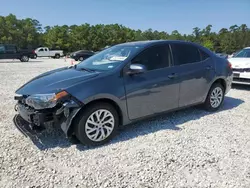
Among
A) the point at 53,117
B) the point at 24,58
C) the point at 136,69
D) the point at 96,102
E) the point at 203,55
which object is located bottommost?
the point at 53,117

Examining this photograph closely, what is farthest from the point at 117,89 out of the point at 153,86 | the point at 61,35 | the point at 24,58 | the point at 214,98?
the point at 61,35

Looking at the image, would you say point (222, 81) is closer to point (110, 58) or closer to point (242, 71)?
point (242, 71)

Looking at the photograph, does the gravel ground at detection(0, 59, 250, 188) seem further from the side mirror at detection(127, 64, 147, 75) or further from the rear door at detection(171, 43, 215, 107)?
the side mirror at detection(127, 64, 147, 75)

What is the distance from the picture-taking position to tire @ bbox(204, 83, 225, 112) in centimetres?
492

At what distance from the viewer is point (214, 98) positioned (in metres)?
5.00

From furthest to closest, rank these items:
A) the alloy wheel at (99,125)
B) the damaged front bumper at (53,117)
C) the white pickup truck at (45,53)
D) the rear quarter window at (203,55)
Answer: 1. the white pickup truck at (45,53)
2. the rear quarter window at (203,55)
3. the alloy wheel at (99,125)
4. the damaged front bumper at (53,117)

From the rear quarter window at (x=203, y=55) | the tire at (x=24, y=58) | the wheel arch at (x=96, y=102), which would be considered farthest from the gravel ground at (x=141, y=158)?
the tire at (x=24, y=58)

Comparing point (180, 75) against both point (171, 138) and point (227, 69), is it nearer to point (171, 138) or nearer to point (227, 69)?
point (171, 138)

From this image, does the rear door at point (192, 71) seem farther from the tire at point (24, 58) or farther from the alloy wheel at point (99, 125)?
the tire at point (24, 58)

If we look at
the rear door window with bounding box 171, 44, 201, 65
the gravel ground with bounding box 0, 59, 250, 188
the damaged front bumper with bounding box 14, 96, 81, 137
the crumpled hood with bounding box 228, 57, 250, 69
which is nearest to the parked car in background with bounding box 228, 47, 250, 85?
the crumpled hood with bounding box 228, 57, 250, 69

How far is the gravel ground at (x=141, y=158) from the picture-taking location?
2.57 metres

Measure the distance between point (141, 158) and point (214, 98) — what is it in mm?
A: 2783

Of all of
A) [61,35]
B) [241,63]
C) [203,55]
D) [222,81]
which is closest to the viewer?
[203,55]

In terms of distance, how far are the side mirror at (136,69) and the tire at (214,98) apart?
2094 mm
